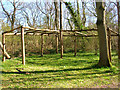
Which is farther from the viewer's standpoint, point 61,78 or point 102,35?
point 102,35

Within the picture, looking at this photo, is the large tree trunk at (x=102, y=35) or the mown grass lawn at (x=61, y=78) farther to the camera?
the large tree trunk at (x=102, y=35)

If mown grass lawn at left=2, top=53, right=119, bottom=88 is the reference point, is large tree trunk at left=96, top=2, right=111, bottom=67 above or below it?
above

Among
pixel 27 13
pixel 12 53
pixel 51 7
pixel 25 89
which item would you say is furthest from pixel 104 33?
pixel 27 13

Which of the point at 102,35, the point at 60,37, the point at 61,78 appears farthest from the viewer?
the point at 60,37

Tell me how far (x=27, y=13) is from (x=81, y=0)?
9.57 metres

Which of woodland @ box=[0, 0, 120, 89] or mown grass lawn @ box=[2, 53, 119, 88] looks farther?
woodland @ box=[0, 0, 120, 89]

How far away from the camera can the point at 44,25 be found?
1848cm

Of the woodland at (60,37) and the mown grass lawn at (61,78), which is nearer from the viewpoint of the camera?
the mown grass lawn at (61,78)

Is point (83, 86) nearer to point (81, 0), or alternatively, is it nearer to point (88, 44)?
point (88, 44)

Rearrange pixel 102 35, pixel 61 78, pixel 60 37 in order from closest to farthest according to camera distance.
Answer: pixel 61 78
pixel 102 35
pixel 60 37

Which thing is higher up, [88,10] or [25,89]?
[88,10]

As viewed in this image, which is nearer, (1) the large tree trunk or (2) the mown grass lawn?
(2) the mown grass lawn

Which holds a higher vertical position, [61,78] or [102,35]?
[102,35]

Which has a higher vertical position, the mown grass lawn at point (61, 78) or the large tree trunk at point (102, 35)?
the large tree trunk at point (102, 35)
